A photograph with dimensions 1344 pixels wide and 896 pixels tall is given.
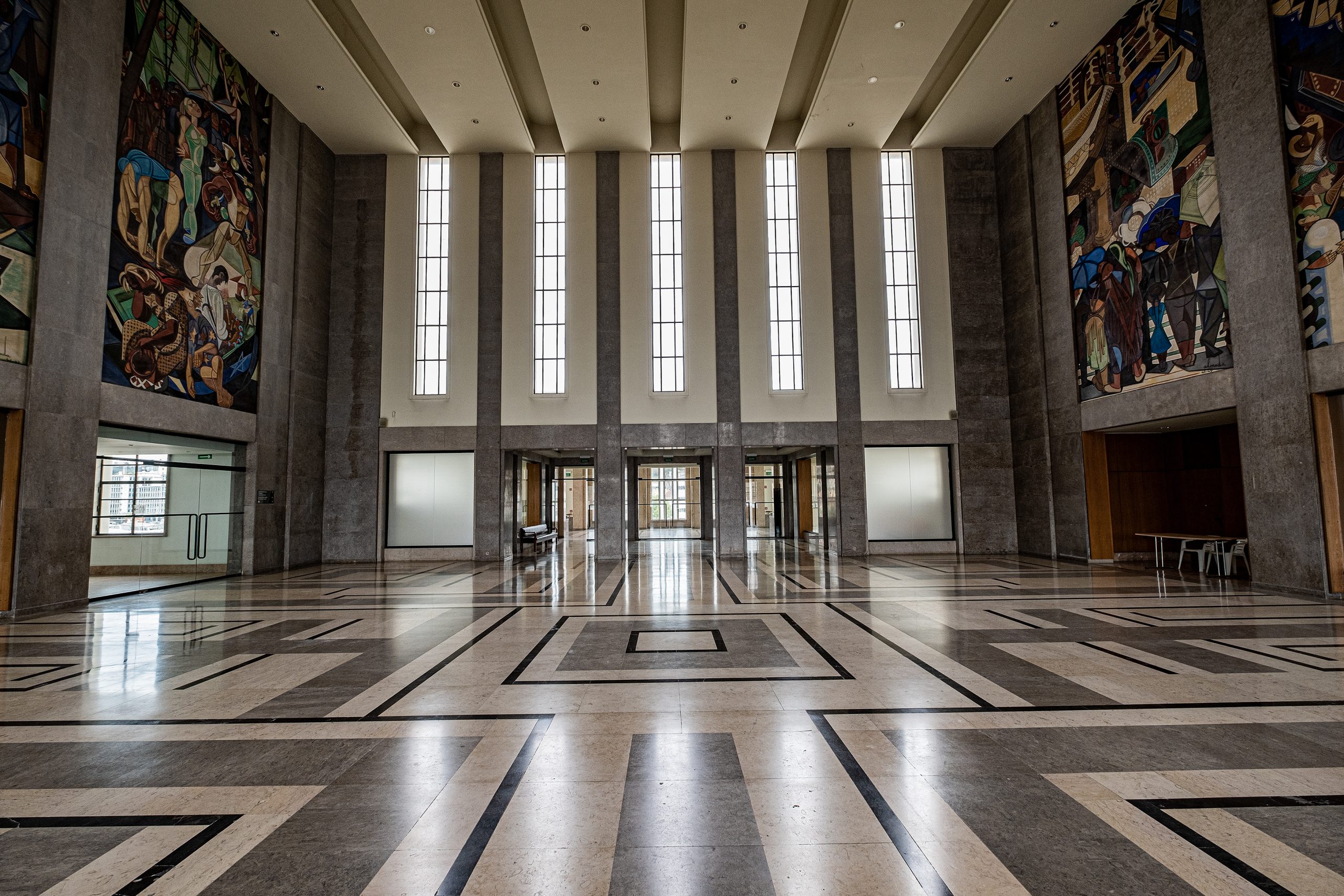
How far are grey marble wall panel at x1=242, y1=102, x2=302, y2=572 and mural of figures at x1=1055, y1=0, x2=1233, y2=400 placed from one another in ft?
61.8

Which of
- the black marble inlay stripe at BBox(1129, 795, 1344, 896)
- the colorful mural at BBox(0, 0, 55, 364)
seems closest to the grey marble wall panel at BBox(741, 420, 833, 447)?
the colorful mural at BBox(0, 0, 55, 364)

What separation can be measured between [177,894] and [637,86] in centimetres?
1660

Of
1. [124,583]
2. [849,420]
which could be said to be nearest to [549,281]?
[849,420]

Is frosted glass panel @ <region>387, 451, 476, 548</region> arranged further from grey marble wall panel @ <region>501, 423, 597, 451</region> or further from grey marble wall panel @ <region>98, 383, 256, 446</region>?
grey marble wall panel @ <region>98, 383, 256, 446</region>

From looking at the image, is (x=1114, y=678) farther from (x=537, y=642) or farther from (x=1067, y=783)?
(x=537, y=642)

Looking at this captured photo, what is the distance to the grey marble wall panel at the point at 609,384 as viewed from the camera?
17.2 meters

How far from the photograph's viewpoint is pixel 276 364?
1529 centimetres

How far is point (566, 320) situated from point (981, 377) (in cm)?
1142

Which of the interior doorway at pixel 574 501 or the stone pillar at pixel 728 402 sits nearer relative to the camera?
the stone pillar at pixel 728 402

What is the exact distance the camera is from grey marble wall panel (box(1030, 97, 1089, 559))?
1497 centimetres

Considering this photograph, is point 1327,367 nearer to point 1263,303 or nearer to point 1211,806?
point 1263,303

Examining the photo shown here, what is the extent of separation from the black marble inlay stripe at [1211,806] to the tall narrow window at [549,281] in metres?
15.7

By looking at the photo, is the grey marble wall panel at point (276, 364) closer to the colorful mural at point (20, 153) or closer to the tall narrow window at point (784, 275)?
the colorful mural at point (20, 153)

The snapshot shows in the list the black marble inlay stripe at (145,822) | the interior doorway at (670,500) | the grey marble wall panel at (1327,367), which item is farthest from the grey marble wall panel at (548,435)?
the black marble inlay stripe at (145,822)
